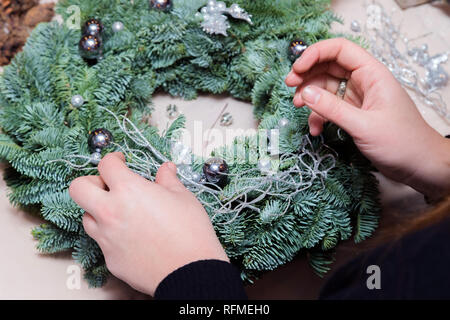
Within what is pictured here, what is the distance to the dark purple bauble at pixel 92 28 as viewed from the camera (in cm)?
98

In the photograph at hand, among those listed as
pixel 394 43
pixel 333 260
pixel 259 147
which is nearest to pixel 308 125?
pixel 259 147

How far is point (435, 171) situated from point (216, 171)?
0.40 meters

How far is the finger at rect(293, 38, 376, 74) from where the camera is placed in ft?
2.67

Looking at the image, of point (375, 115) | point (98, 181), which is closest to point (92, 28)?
point (98, 181)

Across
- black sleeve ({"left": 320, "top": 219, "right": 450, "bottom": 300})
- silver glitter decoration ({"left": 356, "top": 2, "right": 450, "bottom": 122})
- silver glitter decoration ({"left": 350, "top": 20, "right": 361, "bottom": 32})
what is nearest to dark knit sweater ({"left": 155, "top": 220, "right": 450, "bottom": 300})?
black sleeve ({"left": 320, "top": 219, "right": 450, "bottom": 300})

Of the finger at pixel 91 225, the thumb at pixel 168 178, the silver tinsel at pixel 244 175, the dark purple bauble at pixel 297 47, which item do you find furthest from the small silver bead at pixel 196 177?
the dark purple bauble at pixel 297 47

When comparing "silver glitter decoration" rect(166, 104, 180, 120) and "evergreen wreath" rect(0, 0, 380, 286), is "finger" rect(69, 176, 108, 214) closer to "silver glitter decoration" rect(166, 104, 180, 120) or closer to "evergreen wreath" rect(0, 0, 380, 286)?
"evergreen wreath" rect(0, 0, 380, 286)

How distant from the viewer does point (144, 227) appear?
70 centimetres

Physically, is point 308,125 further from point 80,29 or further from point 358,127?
point 80,29

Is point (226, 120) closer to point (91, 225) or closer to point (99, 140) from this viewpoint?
point (99, 140)

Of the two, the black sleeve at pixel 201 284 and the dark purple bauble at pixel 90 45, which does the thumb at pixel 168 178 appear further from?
the dark purple bauble at pixel 90 45
